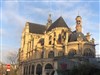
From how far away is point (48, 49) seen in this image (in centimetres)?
6331

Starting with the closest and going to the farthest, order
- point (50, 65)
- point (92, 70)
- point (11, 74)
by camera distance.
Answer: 1. point (92, 70)
2. point (50, 65)
3. point (11, 74)

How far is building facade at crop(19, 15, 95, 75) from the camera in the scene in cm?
5862

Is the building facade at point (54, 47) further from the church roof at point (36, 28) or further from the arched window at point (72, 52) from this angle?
the church roof at point (36, 28)

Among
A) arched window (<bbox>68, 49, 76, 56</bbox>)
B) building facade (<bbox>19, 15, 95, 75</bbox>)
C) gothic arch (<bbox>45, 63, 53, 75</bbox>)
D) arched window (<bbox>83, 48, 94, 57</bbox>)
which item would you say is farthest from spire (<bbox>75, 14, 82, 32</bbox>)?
gothic arch (<bbox>45, 63, 53, 75</bbox>)

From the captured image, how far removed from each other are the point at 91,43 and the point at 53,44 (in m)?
10.6

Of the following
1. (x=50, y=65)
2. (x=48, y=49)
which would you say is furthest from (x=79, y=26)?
(x=50, y=65)

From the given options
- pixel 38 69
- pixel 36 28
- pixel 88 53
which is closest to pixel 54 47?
pixel 38 69

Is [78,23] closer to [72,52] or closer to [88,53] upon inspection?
[72,52]

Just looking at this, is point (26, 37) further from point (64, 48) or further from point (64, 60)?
point (64, 60)

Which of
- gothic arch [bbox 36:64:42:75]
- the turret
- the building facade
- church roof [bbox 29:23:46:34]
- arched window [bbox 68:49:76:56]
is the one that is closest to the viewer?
the building facade

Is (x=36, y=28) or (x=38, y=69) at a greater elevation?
(x=36, y=28)

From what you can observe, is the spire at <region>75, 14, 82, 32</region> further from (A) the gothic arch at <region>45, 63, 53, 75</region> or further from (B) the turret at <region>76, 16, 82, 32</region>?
(A) the gothic arch at <region>45, 63, 53, 75</region>

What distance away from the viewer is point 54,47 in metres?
62.3

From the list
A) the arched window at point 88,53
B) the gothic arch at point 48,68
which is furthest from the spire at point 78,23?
the gothic arch at point 48,68
